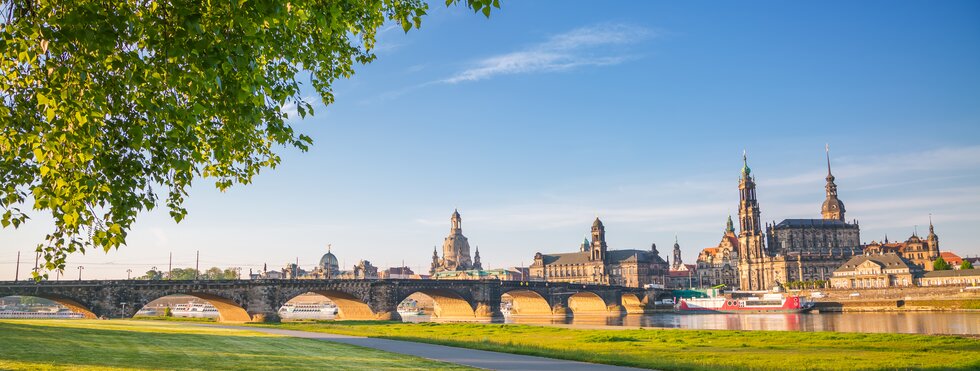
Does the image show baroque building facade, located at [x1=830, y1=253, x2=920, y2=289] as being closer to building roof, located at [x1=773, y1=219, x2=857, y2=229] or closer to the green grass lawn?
building roof, located at [x1=773, y1=219, x2=857, y2=229]

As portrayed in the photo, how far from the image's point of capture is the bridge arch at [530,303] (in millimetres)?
116975

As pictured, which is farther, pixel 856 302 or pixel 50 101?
pixel 856 302

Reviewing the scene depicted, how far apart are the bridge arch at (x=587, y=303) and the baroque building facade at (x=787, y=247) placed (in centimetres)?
6579

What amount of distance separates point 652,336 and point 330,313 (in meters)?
150

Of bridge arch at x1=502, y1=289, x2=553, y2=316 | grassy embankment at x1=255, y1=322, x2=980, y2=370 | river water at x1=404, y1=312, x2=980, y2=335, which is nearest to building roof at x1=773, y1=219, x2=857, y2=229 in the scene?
bridge arch at x1=502, y1=289, x2=553, y2=316

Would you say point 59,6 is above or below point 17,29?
above

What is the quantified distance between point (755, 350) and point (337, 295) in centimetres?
6210

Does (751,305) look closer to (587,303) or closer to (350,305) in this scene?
(587,303)

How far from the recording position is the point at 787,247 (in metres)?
195

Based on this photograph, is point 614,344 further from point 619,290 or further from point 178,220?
point 619,290

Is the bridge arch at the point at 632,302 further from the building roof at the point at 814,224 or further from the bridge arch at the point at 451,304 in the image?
the building roof at the point at 814,224

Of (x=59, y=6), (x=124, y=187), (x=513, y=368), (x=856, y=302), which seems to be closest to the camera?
(x=59, y=6)

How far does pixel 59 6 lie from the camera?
8953 mm

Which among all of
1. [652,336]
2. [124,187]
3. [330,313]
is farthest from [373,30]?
[330,313]
